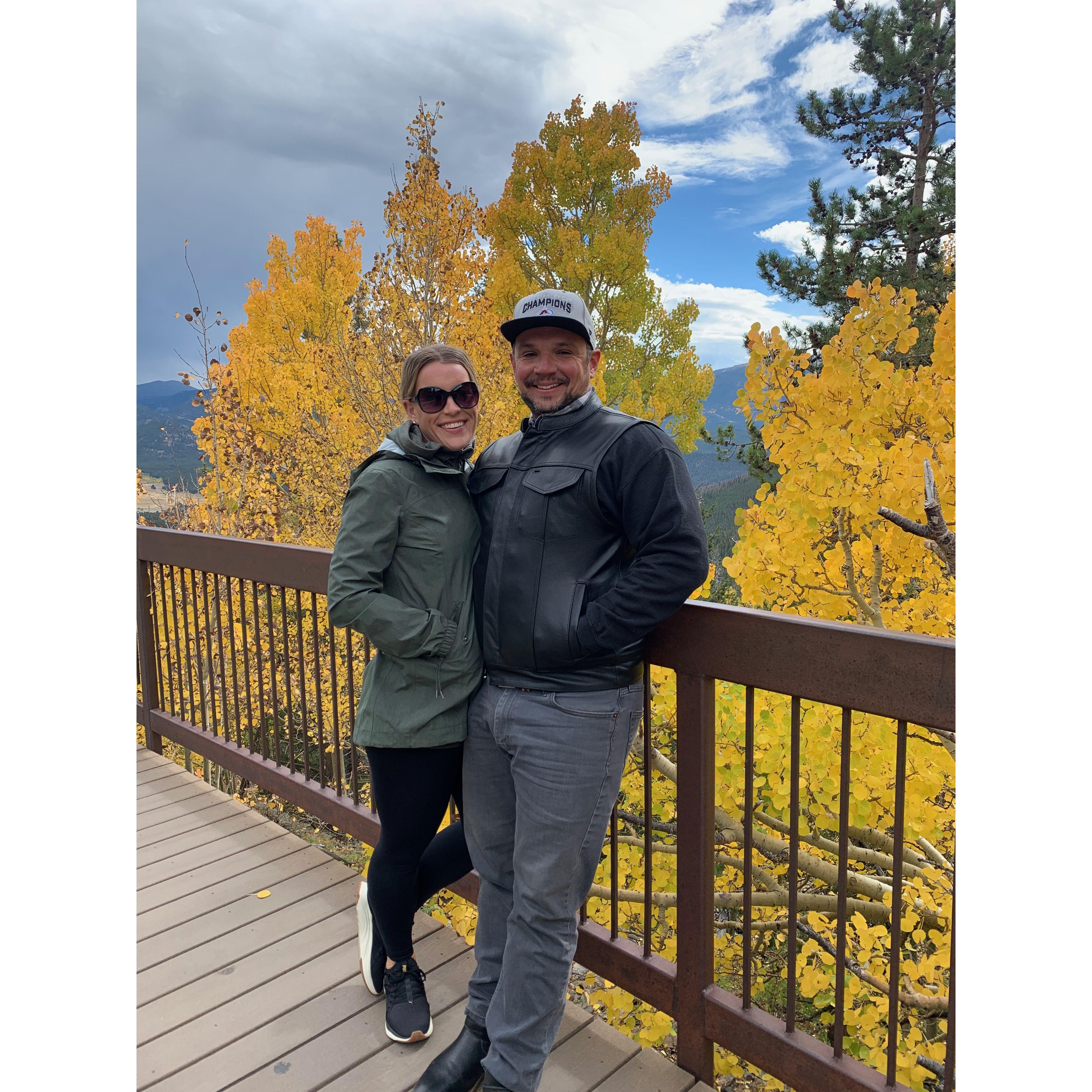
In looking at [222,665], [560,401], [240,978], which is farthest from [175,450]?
[560,401]

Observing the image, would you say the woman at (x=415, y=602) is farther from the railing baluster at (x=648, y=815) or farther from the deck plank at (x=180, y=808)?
the deck plank at (x=180, y=808)

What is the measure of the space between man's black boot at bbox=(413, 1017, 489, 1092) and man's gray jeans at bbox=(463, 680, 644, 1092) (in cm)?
12

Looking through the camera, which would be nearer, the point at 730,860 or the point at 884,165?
the point at 730,860

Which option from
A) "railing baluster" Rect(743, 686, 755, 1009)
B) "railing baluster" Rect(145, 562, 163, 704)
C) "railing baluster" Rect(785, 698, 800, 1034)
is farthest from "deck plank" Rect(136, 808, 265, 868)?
"railing baluster" Rect(785, 698, 800, 1034)

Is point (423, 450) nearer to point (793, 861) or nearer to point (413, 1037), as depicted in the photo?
point (793, 861)

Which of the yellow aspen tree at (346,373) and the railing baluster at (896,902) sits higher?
the yellow aspen tree at (346,373)

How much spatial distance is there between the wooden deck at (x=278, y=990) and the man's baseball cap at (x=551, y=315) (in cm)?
160

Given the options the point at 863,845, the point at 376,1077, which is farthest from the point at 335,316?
the point at 376,1077

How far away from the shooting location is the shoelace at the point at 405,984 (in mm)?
1839

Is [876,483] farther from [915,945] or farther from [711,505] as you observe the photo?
[711,505]

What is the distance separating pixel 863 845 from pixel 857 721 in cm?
221

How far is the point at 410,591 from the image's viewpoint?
5.39ft

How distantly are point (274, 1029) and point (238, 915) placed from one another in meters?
0.57

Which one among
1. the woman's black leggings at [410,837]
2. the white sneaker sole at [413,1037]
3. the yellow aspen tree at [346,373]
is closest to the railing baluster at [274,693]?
the woman's black leggings at [410,837]
